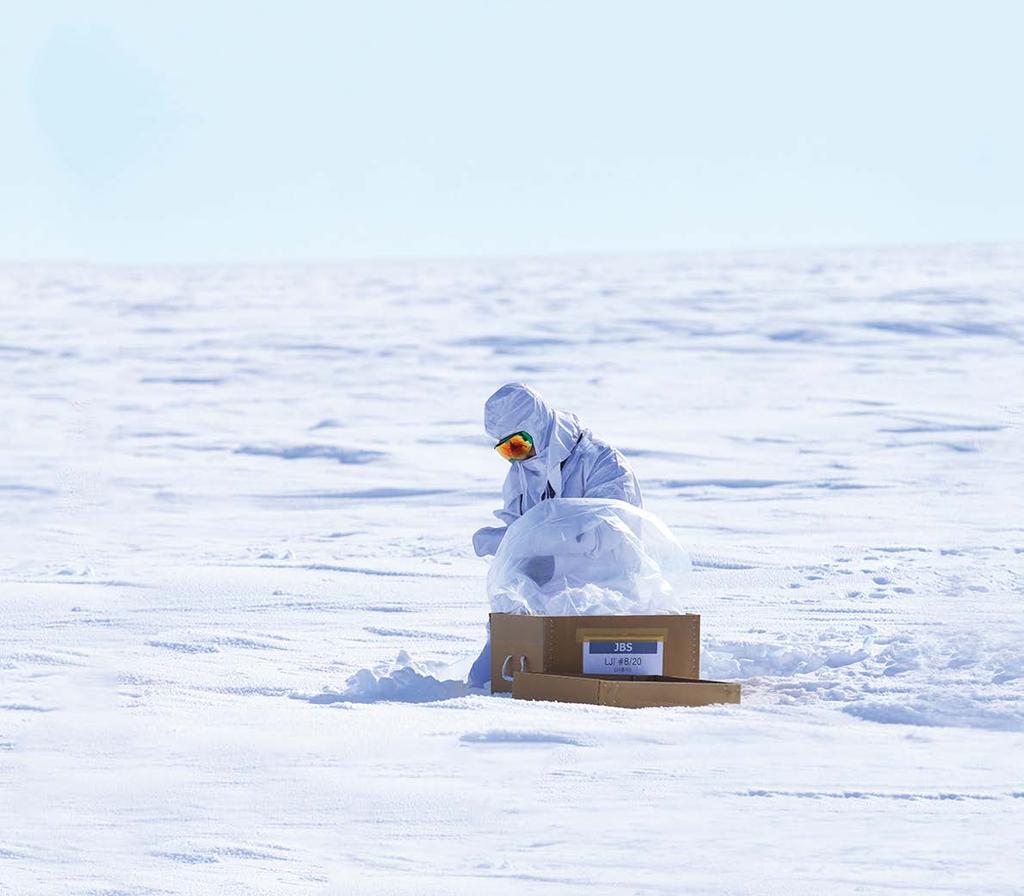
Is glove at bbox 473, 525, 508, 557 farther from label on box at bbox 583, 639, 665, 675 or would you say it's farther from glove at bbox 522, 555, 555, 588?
label on box at bbox 583, 639, 665, 675

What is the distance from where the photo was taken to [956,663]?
5812 mm

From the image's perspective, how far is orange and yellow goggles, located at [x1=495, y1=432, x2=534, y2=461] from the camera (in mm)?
5742

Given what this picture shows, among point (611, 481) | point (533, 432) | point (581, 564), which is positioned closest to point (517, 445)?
point (533, 432)

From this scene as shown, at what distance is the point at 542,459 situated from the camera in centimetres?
582

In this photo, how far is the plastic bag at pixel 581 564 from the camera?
5539 mm

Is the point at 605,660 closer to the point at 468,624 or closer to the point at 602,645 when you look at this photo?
the point at 602,645

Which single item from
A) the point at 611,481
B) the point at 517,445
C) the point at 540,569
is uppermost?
the point at 517,445

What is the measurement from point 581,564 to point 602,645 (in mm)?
299

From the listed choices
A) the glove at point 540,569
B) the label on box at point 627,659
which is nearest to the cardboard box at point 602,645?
the label on box at point 627,659

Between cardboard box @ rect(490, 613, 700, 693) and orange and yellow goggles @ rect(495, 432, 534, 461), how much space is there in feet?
1.80

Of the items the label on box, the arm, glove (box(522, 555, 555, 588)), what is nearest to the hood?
the arm

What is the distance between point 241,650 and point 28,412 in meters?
11.9

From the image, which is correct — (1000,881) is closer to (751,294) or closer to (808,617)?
(808,617)

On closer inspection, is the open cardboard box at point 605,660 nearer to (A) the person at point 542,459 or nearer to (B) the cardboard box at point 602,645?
(B) the cardboard box at point 602,645
